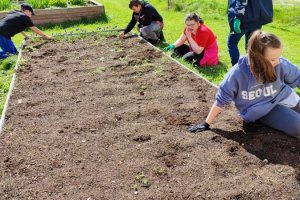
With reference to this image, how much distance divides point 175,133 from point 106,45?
388 cm

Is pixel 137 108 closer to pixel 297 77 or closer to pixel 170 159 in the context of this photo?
pixel 170 159

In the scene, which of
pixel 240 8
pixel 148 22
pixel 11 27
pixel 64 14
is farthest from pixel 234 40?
pixel 64 14

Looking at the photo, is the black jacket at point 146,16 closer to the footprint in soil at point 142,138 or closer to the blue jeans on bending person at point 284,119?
the footprint in soil at point 142,138

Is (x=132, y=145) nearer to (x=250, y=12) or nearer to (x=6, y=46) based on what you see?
(x=250, y=12)

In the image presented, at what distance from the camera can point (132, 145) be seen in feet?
13.2

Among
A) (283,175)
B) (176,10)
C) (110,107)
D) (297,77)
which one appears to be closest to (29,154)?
(110,107)

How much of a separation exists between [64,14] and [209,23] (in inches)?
141

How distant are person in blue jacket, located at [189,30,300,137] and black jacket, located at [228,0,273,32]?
173 centimetres

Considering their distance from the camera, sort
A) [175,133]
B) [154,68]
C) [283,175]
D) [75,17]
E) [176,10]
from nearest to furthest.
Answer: [283,175]
[175,133]
[154,68]
[75,17]
[176,10]

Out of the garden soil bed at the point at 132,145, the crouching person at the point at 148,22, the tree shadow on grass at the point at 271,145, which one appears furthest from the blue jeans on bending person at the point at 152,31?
the tree shadow on grass at the point at 271,145

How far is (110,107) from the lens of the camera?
4.94m

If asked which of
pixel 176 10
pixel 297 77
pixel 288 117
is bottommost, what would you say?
pixel 176 10

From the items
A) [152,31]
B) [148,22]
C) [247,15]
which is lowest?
[152,31]

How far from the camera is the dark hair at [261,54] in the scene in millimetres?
3350
